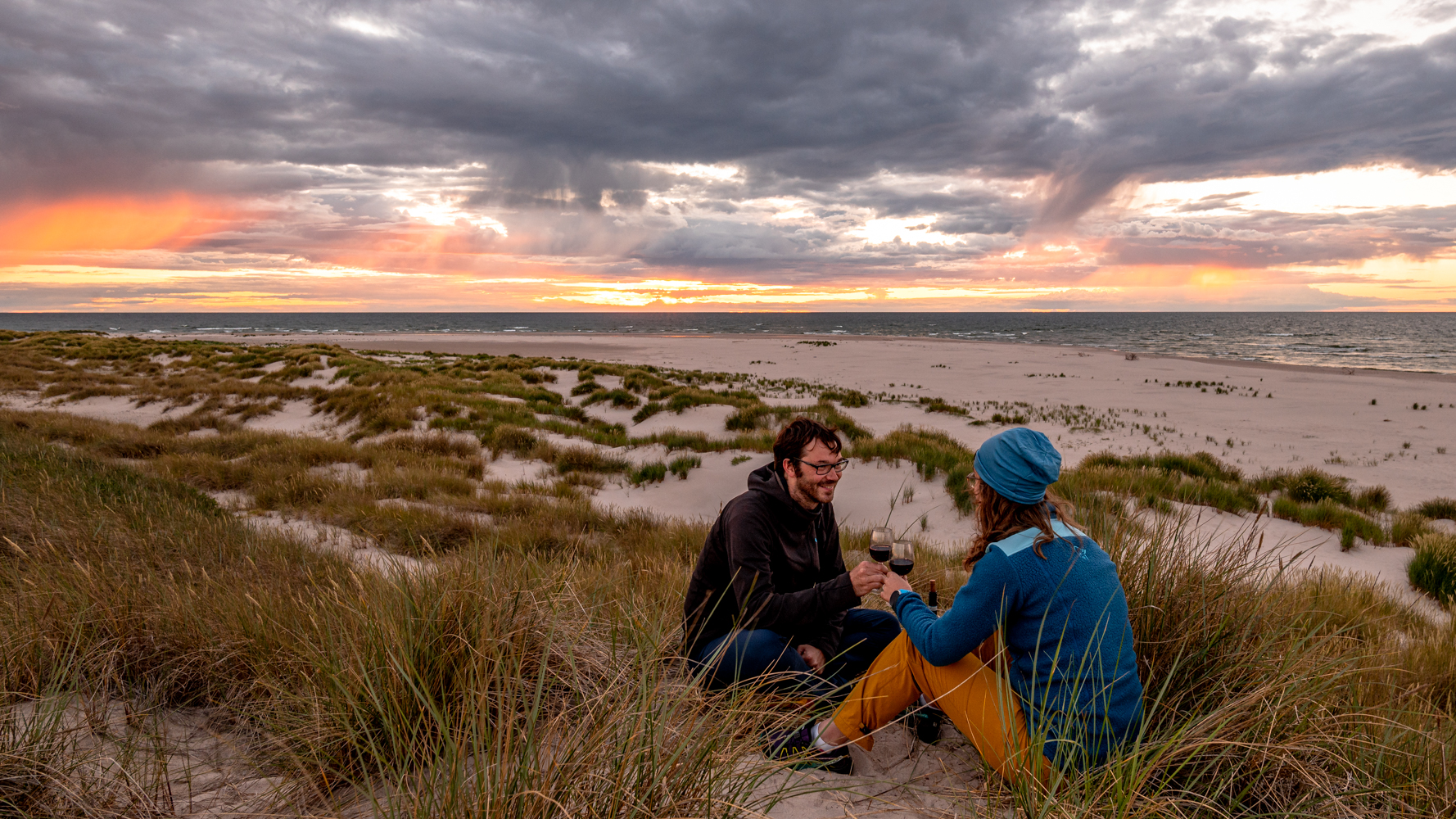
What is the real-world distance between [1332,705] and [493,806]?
3.39 metres

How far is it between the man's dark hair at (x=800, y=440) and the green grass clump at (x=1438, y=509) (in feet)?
37.5

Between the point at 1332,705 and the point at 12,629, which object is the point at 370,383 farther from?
the point at 1332,705

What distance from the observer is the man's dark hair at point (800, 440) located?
143 inches

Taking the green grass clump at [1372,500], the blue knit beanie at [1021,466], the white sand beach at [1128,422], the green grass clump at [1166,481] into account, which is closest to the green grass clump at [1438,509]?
the green grass clump at [1372,500]

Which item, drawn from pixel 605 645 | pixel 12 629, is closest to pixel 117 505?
pixel 12 629

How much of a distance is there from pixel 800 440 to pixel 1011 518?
121cm

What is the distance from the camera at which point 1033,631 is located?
8.83 ft

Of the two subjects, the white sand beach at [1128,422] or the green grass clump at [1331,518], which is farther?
the white sand beach at [1128,422]

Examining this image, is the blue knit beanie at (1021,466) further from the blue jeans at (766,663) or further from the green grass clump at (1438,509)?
the green grass clump at (1438,509)

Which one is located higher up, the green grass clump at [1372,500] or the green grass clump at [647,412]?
the green grass clump at [647,412]

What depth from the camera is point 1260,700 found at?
282cm

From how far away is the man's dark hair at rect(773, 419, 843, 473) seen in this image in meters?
3.64

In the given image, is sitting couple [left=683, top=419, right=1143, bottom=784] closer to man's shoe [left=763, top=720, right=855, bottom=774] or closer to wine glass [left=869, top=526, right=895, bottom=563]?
man's shoe [left=763, top=720, right=855, bottom=774]

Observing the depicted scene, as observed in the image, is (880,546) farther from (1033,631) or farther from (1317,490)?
(1317,490)
